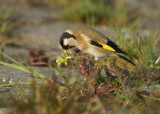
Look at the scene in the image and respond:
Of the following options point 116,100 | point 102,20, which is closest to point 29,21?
point 102,20

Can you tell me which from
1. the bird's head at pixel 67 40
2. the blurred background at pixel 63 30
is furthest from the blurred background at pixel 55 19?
the bird's head at pixel 67 40

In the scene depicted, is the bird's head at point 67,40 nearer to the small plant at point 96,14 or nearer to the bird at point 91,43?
the bird at point 91,43

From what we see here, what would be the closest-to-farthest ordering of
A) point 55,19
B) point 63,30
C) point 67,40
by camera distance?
point 67,40 → point 63,30 → point 55,19

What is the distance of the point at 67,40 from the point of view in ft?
11.7

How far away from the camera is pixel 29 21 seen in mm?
8609

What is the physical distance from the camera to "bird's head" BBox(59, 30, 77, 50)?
11.6 feet

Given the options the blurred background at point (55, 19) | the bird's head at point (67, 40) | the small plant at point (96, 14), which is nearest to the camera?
the bird's head at point (67, 40)

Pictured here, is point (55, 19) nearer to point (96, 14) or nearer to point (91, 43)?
point (96, 14)

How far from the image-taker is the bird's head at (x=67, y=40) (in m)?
3.55

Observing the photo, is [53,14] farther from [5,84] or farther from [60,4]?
[5,84]

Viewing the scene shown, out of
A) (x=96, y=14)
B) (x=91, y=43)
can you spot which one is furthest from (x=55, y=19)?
(x=91, y=43)

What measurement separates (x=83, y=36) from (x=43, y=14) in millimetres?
6264

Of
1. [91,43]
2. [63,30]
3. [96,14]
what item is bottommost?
[91,43]

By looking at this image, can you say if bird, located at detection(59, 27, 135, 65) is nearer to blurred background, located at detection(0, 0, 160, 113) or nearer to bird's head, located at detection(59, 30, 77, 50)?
bird's head, located at detection(59, 30, 77, 50)
